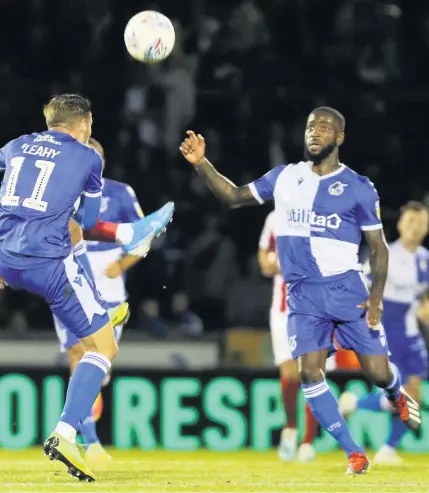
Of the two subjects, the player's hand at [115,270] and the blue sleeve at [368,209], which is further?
the player's hand at [115,270]

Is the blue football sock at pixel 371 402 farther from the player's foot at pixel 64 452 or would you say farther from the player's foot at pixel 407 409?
the player's foot at pixel 64 452

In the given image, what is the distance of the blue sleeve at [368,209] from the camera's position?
7777 mm

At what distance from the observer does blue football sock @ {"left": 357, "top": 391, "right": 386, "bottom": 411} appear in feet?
30.6

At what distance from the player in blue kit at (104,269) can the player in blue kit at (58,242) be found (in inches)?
70.0

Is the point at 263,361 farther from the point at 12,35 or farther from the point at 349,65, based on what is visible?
the point at 12,35

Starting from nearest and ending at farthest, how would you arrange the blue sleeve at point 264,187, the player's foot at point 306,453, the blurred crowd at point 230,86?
the blue sleeve at point 264,187, the player's foot at point 306,453, the blurred crowd at point 230,86

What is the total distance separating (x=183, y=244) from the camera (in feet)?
46.2

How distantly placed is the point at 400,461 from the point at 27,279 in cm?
377

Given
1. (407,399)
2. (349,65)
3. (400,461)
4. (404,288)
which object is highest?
(349,65)

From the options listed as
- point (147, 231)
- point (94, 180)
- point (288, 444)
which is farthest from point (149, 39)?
point (288, 444)

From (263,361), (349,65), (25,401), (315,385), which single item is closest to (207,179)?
(315,385)

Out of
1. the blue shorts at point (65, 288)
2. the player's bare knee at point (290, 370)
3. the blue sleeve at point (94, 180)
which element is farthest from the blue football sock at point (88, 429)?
the blue sleeve at point (94, 180)

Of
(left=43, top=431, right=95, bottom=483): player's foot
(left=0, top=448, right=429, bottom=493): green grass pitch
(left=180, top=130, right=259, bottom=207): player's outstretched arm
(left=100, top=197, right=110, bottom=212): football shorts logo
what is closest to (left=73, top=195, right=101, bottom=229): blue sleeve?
(left=180, top=130, right=259, bottom=207): player's outstretched arm

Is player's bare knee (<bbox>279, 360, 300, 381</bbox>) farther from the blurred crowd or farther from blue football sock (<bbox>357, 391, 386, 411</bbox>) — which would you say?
the blurred crowd
